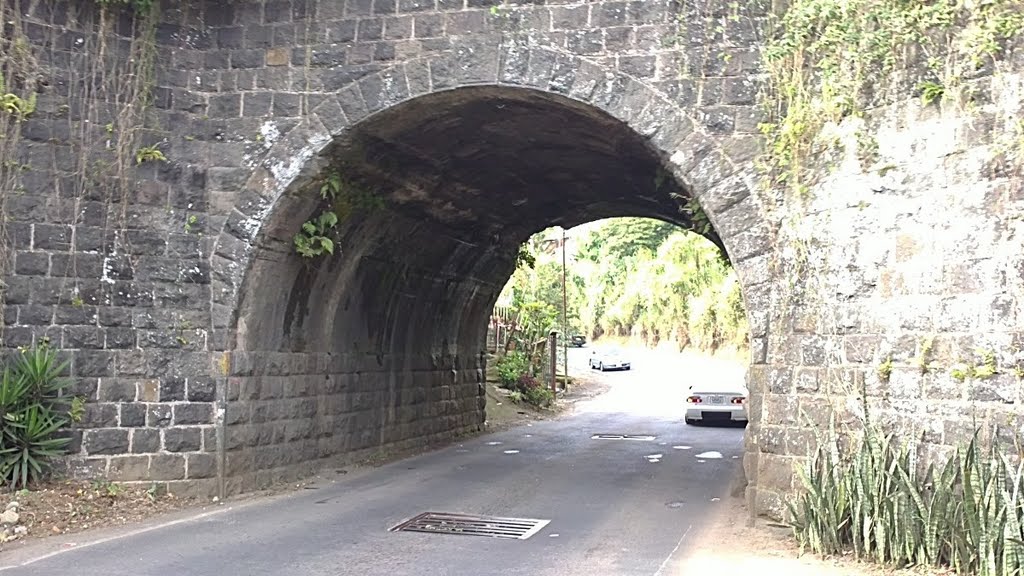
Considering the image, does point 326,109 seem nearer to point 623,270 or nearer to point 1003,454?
point 1003,454

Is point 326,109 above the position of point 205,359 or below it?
above

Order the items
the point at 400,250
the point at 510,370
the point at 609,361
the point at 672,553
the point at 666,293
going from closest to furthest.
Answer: the point at 672,553 < the point at 400,250 < the point at 510,370 < the point at 609,361 < the point at 666,293

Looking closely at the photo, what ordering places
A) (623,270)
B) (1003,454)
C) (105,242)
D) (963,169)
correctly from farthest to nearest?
(623,270) < (105,242) < (963,169) < (1003,454)

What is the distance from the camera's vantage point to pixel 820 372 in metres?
7.40

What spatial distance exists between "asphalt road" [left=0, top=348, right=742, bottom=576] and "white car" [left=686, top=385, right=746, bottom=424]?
4.58 metres

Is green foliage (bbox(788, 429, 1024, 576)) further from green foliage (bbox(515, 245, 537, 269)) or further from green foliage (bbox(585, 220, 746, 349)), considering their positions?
green foliage (bbox(585, 220, 746, 349))

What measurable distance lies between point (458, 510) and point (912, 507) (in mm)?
4126

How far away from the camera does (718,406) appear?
1908 centimetres

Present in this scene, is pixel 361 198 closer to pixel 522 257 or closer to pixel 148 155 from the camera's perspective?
pixel 148 155

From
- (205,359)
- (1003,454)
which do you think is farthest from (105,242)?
(1003,454)

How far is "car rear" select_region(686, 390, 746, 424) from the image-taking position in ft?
62.5

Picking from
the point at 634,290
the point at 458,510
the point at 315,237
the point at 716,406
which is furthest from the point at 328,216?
the point at 634,290

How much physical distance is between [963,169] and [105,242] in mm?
7518

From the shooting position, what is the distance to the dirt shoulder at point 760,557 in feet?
20.6
